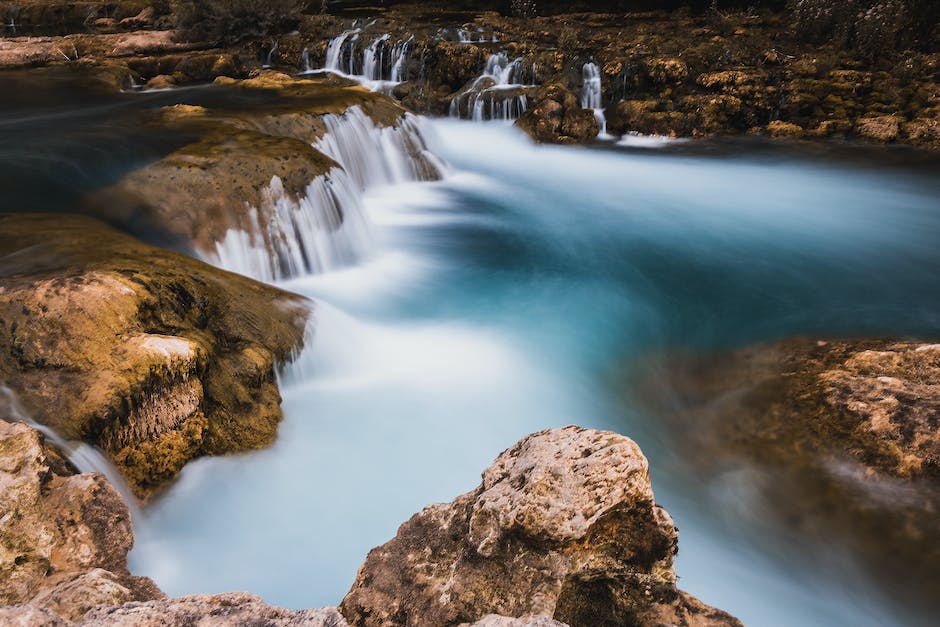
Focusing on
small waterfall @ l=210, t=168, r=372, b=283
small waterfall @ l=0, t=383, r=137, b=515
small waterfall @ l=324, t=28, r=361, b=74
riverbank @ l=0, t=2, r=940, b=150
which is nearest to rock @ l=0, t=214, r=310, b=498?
small waterfall @ l=0, t=383, r=137, b=515

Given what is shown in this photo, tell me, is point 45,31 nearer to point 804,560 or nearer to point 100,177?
point 100,177

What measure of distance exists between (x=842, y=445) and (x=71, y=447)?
15.0ft

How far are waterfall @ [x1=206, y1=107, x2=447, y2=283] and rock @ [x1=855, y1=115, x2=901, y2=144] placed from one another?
935 centimetres

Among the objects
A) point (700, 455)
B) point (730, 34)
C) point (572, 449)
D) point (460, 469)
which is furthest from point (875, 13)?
point (572, 449)

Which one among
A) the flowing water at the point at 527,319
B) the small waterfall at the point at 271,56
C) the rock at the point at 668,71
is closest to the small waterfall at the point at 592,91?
the rock at the point at 668,71

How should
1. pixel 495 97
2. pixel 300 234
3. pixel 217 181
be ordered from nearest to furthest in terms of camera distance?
pixel 217 181 < pixel 300 234 < pixel 495 97

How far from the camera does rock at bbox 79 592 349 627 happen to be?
63.5 inches

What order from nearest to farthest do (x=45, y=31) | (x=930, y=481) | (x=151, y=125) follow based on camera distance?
(x=930, y=481), (x=151, y=125), (x=45, y=31)

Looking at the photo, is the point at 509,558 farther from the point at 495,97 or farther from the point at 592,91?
the point at 592,91

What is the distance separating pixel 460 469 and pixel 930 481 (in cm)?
296

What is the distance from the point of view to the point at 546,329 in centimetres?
650

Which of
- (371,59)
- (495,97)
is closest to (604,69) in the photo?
(495,97)

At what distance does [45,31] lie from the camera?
20391mm

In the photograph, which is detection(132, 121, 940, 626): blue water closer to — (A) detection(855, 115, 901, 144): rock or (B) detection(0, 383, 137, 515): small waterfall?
(B) detection(0, 383, 137, 515): small waterfall
